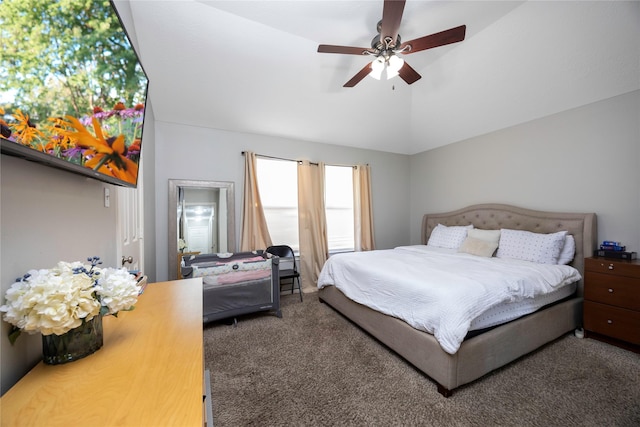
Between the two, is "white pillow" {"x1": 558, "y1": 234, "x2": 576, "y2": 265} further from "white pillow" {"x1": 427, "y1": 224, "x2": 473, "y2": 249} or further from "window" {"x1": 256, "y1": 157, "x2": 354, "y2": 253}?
"window" {"x1": 256, "y1": 157, "x2": 354, "y2": 253}

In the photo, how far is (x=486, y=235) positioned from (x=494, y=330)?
182cm

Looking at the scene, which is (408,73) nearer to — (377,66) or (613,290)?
(377,66)

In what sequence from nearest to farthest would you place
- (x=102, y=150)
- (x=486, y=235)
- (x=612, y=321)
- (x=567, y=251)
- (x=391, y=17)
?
(x=102, y=150) → (x=391, y=17) → (x=612, y=321) → (x=567, y=251) → (x=486, y=235)

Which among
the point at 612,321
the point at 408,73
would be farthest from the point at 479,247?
the point at 408,73

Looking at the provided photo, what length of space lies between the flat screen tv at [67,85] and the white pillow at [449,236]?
3.91 m

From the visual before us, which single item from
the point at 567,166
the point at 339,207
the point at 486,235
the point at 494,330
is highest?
the point at 567,166

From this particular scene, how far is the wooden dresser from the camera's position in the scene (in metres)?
0.53

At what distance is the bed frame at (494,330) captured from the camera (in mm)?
1618

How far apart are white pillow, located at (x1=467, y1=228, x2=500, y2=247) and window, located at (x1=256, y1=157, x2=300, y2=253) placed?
2619 millimetres

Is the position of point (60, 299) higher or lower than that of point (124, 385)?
higher

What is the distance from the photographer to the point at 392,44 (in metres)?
1.86

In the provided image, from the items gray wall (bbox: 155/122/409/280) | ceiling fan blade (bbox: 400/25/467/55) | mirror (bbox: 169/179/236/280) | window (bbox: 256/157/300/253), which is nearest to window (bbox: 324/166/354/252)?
gray wall (bbox: 155/122/409/280)

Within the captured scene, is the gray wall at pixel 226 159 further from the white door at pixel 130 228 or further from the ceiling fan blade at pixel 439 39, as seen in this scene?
the ceiling fan blade at pixel 439 39

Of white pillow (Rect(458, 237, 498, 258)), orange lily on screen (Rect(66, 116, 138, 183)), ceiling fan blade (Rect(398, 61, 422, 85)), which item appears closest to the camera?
orange lily on screen (Rect(66, 116, 138, 183))
